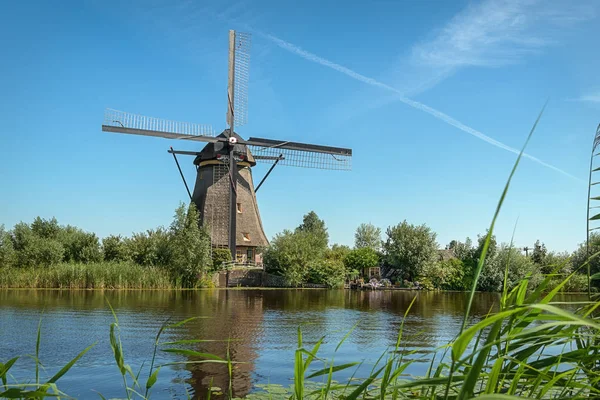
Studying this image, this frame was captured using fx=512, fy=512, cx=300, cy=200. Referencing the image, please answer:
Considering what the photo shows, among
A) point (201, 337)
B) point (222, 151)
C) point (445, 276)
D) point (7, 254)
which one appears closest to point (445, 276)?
point (445, 276)

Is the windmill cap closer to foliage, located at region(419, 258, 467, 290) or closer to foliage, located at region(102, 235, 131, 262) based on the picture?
foliage, located at region(102, 235, 131, 262)

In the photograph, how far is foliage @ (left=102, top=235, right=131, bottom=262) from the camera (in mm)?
27695

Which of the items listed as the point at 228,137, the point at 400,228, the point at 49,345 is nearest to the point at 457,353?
the point at 49,345

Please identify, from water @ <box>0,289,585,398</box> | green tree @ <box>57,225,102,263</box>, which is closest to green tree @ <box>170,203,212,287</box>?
green tree @ <box>57,225,102,263</box>

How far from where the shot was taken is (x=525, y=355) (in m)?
1.33

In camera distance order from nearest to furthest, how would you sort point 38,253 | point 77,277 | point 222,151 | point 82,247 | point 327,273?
point 77,277 < point 38,253 < point 82,247 < point 222,151 < point 327,273

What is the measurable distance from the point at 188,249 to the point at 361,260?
12.9m

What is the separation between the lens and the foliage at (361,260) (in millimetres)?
33750

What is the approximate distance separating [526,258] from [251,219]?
17188 millimetres

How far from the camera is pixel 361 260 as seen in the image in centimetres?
3381

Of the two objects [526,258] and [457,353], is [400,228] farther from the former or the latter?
[457,353]

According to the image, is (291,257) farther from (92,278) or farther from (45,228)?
(45,228)

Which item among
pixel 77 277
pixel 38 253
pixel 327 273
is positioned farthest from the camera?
pixel 327 273

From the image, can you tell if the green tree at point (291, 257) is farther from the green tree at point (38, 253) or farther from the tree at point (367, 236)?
the tree at point (367, 236)
